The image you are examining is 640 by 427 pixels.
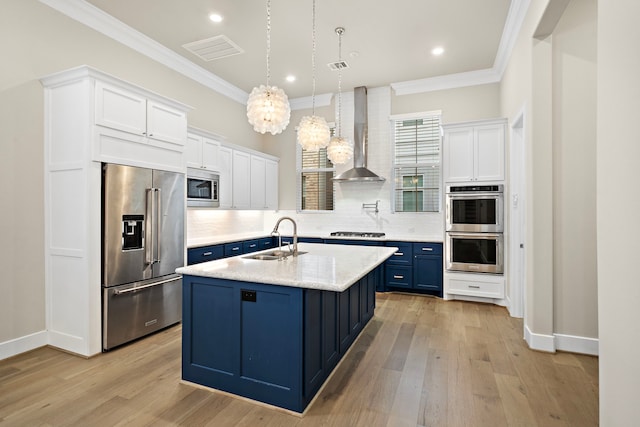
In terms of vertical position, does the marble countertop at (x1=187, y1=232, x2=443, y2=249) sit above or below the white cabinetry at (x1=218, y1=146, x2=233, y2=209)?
below

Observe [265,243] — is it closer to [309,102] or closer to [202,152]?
[202,152]

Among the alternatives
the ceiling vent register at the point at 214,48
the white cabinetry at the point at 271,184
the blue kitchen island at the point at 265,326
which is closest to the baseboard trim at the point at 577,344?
the blue kitchen island at the point at 265,326

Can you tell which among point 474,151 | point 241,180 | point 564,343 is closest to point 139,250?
point 241,180

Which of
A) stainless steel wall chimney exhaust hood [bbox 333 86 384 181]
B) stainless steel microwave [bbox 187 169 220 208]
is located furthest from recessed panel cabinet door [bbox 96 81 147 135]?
stainless steel wall chimney exhaust hood [bbox 333 86 384 181]

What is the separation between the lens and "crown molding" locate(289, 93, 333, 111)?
6.29 meters

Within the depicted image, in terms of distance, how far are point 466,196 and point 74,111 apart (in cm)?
472

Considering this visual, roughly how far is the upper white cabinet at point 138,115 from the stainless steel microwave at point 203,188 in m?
0.70

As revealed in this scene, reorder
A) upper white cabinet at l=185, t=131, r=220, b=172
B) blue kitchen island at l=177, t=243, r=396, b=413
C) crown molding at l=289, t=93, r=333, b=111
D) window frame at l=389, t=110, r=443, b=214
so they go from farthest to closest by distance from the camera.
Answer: crown molding at l=289, t=93, r=333, b=111, window frame at l=389, t=110, r=443, b=214, upper white cabinet at l=185, t=131, r=220, b=172, blue kitchen island at l=177, t=243, r=396, b=413

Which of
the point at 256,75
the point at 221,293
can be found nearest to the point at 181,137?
the point at 256,75

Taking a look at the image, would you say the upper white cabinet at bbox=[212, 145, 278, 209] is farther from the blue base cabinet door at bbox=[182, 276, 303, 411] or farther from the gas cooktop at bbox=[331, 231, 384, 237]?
the blue base cabinet door at bbox=[182, 276, 303, 411]

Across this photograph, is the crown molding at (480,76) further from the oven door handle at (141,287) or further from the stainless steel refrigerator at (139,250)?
the oven door handle at (141,287)

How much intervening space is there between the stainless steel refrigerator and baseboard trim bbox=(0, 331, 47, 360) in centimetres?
65

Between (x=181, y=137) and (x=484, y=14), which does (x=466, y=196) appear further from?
(x=181, y=137)

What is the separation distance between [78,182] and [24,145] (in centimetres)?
62
